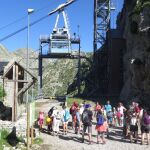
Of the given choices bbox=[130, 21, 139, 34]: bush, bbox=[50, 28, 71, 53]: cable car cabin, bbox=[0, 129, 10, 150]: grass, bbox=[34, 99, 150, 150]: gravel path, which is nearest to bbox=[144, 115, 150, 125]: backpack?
bbox=[34, 99, 150, 150]: gravel path

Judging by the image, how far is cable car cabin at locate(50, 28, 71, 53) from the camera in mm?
63469

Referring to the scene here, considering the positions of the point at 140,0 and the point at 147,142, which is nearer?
the point at 147,142

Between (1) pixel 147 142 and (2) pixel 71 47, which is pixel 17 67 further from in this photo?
(2) pixel 71 47

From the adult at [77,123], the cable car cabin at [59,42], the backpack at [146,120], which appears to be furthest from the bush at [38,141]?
the cable car cabin at [59,42]

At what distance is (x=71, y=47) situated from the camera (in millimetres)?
64250

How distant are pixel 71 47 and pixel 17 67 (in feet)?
125

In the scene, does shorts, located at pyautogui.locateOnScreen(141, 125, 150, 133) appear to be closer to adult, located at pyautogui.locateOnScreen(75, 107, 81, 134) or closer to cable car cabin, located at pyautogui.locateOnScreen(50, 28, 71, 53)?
adult, located at pyautogui.locateOnScreen(75, 107, 81, 134)

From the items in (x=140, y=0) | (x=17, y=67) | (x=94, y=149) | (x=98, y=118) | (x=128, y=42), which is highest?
(x=140, y=0)

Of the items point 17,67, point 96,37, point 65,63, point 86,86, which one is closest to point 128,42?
point 96,37

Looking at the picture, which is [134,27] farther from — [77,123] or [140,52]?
[77,123]

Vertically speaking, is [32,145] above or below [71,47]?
below

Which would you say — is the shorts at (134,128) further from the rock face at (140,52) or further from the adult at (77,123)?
the rock face at (140,52)

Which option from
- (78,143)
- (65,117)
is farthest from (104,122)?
(65,117)

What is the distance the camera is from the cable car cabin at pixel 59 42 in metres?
63.5
